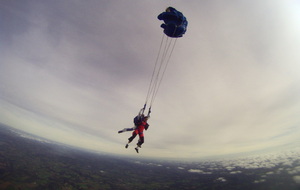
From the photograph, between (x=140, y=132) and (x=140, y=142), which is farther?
(x=140, y=142)

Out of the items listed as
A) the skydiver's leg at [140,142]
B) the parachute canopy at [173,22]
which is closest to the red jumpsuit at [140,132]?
the skydiver's leg at [140,142]

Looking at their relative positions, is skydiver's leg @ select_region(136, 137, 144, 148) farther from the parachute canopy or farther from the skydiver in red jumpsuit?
the parachute canopy

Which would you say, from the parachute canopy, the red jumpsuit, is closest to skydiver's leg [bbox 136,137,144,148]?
the red jumpsuit

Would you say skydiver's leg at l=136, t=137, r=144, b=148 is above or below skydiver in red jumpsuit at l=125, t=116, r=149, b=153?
below

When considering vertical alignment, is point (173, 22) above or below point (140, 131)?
above

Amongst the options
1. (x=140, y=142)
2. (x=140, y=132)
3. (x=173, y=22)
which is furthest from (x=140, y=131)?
(x=173, y=22)

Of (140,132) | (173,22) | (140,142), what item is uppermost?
(173,22)

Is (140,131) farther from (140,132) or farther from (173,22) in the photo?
(173,22)

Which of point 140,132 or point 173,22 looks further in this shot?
point 140,132
